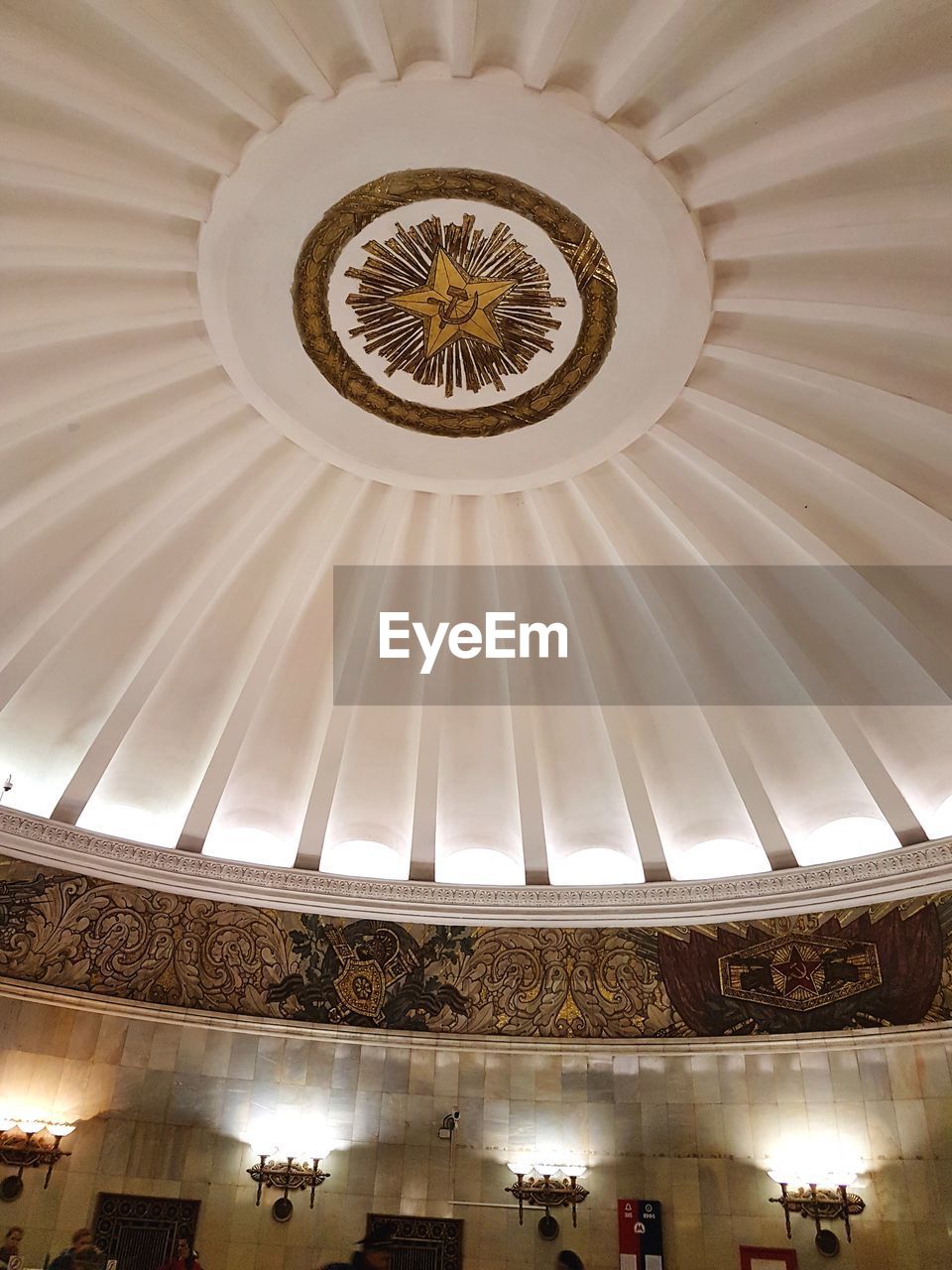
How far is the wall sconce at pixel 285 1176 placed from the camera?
12328mm

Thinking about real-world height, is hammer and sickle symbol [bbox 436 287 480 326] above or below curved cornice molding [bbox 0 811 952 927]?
above

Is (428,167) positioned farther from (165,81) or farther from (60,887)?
(60,887)

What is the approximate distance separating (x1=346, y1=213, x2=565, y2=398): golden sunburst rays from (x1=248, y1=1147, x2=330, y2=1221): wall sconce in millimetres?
10346

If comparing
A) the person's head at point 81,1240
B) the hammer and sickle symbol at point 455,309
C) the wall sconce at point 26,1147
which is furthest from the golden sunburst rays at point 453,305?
the person's head at point 81,1240

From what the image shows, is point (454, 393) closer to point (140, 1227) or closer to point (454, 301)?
point (454, 301)

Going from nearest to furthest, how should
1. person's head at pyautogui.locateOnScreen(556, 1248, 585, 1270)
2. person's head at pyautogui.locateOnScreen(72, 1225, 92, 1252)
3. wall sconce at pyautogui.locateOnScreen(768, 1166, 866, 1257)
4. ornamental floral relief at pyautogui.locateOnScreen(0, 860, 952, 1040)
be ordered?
1. person's head at pyautogui.locateOnScreen(556, 1248, 585, 1270)
2. person's head at pyautogui.locateOnScreen(72, 1225, 92, 1252)
3. wall sconce at pyautogui.locateOnScreen(768, 1166, 866, 1257)
4. ornamental floral relief at pyautogui.locateOnScreen(0, 860, 952, 1040)

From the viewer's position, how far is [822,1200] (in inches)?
459

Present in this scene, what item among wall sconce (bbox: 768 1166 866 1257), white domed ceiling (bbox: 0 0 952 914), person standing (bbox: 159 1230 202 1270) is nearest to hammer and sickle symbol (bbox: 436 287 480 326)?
white domed ceiling (bbox: 0 0 952 914)

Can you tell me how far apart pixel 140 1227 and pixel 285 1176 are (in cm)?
184

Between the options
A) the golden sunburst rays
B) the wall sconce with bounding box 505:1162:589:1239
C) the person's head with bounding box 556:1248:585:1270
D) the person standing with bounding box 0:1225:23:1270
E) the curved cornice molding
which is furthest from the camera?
the curved cornice molding

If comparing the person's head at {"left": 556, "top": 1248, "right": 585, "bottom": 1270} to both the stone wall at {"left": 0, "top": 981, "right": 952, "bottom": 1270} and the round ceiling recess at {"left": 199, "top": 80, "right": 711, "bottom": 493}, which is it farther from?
the round ceiling recess at {"left": 199, "top": 80, "right": 711, "bottom": 493}

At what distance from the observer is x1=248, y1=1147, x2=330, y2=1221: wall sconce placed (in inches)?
485

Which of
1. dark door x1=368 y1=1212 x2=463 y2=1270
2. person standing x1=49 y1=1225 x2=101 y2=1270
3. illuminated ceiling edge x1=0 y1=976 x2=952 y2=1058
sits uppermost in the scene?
illuminated ceiling edge x1=0 y1=976 x2=952 y2=1058

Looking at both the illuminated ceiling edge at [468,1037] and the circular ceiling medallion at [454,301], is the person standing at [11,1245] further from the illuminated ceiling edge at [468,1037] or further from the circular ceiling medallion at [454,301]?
the circular ceiling medallion at [454,301]
